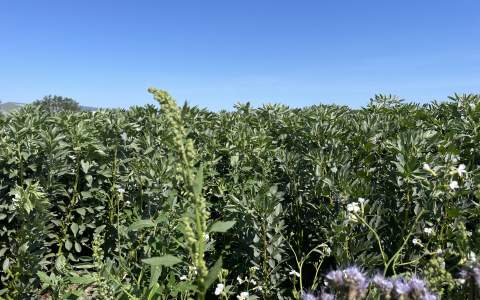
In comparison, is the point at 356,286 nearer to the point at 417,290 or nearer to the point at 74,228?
the point at 417,290

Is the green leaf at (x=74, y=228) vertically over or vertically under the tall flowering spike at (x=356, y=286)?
under

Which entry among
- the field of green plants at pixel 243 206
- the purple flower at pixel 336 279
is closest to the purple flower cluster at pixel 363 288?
the purple flower at pixel 336 279

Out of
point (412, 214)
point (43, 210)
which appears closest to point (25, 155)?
point (43, 210)

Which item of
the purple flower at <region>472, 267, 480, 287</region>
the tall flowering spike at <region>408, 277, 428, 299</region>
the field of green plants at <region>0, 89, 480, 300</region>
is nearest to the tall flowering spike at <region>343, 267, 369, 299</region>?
the tall flowering spike at <region>408, 277, 428, 299</region>

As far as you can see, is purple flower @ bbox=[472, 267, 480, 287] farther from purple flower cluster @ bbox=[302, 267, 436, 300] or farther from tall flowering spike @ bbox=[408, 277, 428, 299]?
tall flowering spike @ bbox=[408, 277, 428, 299]

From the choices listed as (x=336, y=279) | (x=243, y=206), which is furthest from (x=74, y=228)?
(x=336, y=279)

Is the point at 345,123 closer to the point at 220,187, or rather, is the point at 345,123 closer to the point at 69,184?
the point at 220,187

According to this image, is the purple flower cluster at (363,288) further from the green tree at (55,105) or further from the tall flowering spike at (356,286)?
the green tree at (55,105)

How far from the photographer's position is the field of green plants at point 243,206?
8.66 feet

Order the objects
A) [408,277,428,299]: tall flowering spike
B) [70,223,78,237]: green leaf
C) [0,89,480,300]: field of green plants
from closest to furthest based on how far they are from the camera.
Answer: [408,277,428,299]: tall flowering spike → [0,89,480,300]: field of green plants → [70,223,78,237]: green leaf

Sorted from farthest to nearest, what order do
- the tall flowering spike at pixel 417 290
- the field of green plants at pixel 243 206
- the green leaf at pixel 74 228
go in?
the green leaf at pixel 74 228
the field of green plants at pixel 243 206
the tall flowering spike at pixel 417 290

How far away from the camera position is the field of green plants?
2639 millimetres

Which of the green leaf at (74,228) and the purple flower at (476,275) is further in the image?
the green leaf at (74,228)

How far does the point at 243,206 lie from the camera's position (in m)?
2.96
